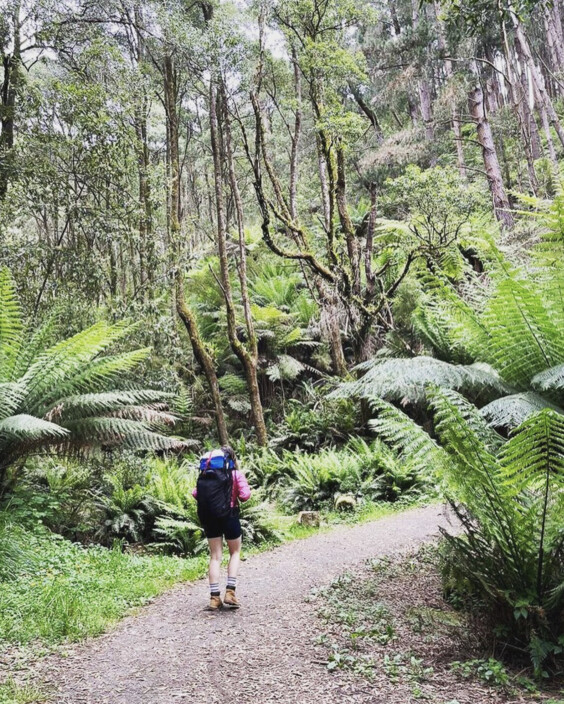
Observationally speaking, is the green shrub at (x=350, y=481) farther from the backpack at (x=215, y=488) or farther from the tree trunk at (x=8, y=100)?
the tree trunk at (x=8, y=100)

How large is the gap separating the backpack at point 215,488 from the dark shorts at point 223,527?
3cm

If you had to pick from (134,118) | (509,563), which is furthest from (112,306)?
(509,563)

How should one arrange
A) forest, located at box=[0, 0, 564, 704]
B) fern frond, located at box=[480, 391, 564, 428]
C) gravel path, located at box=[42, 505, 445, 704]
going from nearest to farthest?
gravel path, located at box=[42, 505, 445, 704] → forest, located at box=[0, 0, 564, 704] → fern frond, located at box=[480, 391, 564, 428]

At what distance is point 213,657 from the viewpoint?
3.02 meters

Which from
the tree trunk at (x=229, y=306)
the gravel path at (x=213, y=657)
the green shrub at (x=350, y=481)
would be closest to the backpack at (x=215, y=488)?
the gravel path at (x=213, y=657)

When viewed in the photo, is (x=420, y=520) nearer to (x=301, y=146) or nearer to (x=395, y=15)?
(x=301, y=146)

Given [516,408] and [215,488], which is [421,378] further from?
[215,488]

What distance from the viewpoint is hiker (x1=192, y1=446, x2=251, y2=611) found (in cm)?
403

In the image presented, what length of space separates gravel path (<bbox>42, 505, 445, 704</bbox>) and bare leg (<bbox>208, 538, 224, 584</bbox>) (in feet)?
0.78

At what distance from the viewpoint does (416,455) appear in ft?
10.1

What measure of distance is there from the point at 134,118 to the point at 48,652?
788 cm

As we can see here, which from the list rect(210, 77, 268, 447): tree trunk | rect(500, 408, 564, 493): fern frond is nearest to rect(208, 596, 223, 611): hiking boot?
Answer: rect(500, 408, 564, 493): fern frond

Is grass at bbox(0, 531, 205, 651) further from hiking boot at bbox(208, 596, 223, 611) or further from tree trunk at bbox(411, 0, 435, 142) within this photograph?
tree trunk at bbox(411, 0, 435, 142)

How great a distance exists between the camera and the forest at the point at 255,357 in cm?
294
